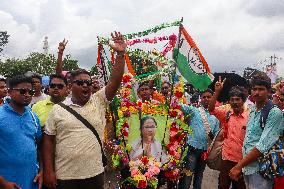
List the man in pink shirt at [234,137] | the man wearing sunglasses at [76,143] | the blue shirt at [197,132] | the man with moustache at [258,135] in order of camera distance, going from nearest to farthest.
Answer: the man wearing sunglasses at [76,143]
the man with moustache at [258,135]
the man in pink shirt at [234,137]
the blue shirt at [197,132]

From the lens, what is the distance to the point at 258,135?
446 centimetres

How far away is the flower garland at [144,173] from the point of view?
16.8 feet

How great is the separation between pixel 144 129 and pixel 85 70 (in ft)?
4.75

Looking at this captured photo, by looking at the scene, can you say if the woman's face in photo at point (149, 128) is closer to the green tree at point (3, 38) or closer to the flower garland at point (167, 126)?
the flower garland at point (167, 126)

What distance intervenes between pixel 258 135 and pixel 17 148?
2612 millimetres

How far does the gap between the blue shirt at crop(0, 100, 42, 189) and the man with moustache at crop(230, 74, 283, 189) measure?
218 cm

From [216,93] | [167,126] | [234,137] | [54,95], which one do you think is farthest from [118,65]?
[216,93]

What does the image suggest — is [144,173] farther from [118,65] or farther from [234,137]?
[118,65]

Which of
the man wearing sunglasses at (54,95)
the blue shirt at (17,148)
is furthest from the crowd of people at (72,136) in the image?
the man wearing sunglasses at (54,95)

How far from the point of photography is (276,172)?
4.16 m

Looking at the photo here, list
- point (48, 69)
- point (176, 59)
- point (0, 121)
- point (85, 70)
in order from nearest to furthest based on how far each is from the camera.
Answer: point (0, 121), point (85, 70), point (176, 59), point (48, 69)

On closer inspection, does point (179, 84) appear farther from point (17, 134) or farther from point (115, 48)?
point (17, 134)

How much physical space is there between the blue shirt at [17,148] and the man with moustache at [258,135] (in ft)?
7.14

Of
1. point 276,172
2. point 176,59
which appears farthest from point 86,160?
point 176,59
